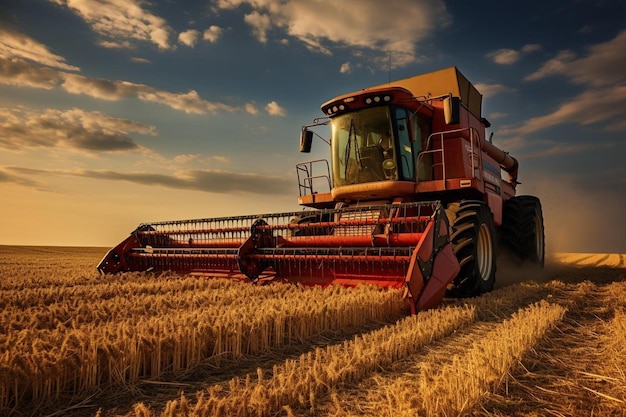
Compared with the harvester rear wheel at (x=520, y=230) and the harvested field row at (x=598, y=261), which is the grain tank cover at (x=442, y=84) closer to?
the harvester rear wheel at (x=520, y=230)

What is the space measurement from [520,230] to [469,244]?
13.3 feet

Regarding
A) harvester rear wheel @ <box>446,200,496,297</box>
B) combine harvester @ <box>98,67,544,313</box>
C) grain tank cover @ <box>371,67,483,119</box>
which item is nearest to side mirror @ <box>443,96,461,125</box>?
combine harvester @ <box>98,67,544,313</box>

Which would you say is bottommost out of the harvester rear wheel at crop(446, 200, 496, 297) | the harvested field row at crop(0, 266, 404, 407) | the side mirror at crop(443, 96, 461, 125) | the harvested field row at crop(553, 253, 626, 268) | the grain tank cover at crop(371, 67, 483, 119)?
the harvested field row at crop(553, 253, 626, 268)

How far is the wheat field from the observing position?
7.46ft

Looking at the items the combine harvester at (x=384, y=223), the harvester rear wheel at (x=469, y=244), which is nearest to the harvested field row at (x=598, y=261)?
the combine harvester at (x=384, y=223)

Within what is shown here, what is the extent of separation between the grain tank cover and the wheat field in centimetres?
506

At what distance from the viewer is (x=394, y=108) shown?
6996 mm

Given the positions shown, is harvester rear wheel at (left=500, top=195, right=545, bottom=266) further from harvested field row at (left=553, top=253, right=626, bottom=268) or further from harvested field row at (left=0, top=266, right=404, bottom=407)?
harvested field row at (left=553, top=253, right=626, bottom=268)

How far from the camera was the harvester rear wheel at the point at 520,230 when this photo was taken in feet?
30.0

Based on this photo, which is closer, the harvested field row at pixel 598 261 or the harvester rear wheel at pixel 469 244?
the harvester rear wheel at pixel 469 244

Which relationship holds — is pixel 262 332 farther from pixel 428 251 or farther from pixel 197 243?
pixel 197 243

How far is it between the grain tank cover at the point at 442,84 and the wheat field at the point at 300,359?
5.06m

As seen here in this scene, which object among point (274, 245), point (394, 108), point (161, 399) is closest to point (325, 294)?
point (274, 245)

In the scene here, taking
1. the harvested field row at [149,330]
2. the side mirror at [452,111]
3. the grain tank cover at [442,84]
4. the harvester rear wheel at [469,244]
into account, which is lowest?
the harvested field row at [149,330]
